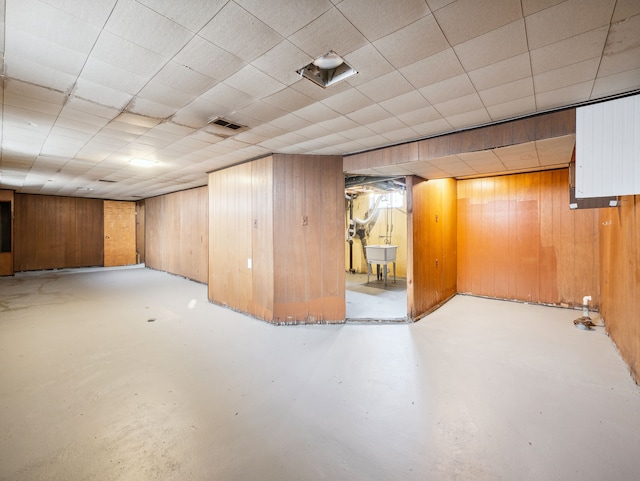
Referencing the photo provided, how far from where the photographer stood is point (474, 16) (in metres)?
1.62

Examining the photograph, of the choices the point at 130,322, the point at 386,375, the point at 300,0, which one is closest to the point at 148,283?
the point at 130,322

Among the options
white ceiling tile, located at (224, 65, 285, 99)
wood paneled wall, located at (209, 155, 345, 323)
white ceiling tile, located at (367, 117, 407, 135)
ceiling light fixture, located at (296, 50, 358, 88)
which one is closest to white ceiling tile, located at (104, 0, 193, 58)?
white ceiling tile, located at (224, 65, 285, 99)

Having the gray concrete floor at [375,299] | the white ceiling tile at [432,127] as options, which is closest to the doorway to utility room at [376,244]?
the gray concrete floor at [375,299]

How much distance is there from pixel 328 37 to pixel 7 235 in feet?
41.4

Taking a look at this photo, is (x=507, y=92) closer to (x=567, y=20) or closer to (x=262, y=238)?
(x=567, y=20)

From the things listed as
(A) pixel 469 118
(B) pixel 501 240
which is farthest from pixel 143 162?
(B) pixel 501 240

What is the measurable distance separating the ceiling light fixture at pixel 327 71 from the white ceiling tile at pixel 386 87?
0.73 feet

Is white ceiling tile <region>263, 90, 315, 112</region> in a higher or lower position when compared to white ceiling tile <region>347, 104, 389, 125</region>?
higher

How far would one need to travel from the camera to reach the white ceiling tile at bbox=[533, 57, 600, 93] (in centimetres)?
204

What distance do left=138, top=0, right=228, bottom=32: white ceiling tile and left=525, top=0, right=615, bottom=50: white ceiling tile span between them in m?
1.79

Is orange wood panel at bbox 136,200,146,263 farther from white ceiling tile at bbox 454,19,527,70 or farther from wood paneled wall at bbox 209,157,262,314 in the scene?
white ceiling tile at bbox 454,19,527,70

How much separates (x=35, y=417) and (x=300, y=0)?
351 cm

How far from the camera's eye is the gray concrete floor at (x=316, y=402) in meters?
1.78

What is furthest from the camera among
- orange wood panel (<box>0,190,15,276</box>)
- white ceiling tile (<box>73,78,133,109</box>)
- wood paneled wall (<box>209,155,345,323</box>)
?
orange wood panel (<box>0,190,15,276</box>)
